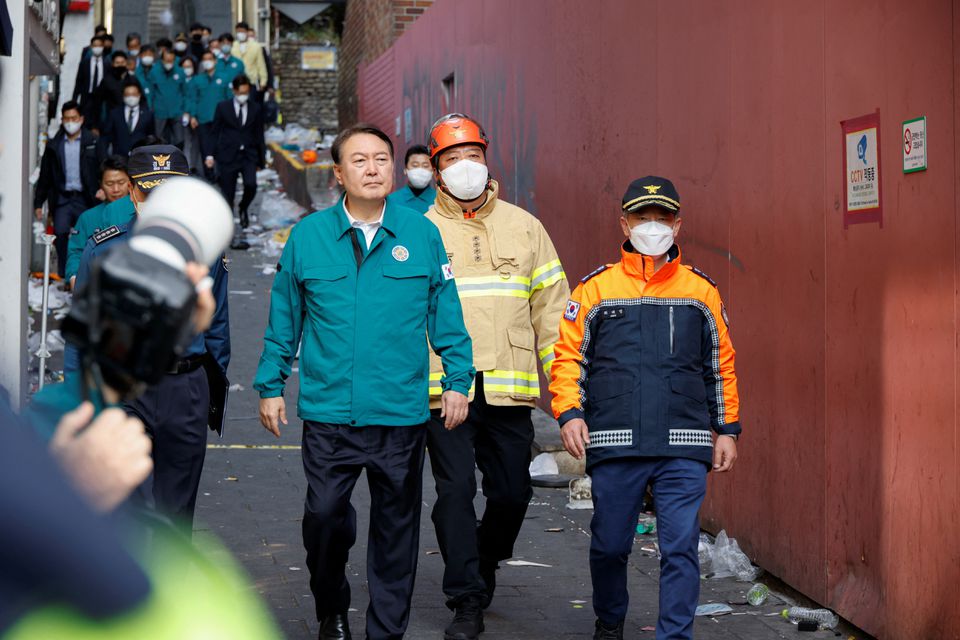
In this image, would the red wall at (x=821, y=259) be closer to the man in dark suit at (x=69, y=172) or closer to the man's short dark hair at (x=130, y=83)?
the man in dark suit at (x=69, y=172)

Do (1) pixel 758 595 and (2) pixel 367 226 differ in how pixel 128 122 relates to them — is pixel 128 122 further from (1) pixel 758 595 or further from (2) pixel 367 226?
(1) pixel 758 595

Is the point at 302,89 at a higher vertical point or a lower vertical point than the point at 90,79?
higher

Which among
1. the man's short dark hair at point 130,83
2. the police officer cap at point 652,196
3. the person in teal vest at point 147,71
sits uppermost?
the person in teal vest at point 147,71

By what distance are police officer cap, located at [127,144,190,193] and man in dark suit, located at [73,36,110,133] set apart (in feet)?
48.2

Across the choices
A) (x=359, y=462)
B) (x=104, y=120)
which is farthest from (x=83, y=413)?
(x=104, y=120)

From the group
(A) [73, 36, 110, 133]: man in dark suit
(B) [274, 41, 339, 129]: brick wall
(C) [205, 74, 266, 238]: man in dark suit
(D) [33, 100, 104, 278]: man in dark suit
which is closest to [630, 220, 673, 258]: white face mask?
(D) [33, 100, 104, 278]: man in dark suit

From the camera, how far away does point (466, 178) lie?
605cm

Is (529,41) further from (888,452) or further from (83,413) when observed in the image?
(83,413)

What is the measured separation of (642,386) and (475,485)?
2.89 ft

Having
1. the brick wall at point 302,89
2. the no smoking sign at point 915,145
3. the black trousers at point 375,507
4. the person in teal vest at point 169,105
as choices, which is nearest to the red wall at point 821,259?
the no smoking sign at point 915,145

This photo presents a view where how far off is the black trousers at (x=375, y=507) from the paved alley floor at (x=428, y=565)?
0.53 m

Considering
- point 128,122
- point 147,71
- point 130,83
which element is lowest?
point 128,122

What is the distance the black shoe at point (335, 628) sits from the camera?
5508 mm

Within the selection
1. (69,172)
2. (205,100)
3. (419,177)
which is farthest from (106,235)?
(205,100)
